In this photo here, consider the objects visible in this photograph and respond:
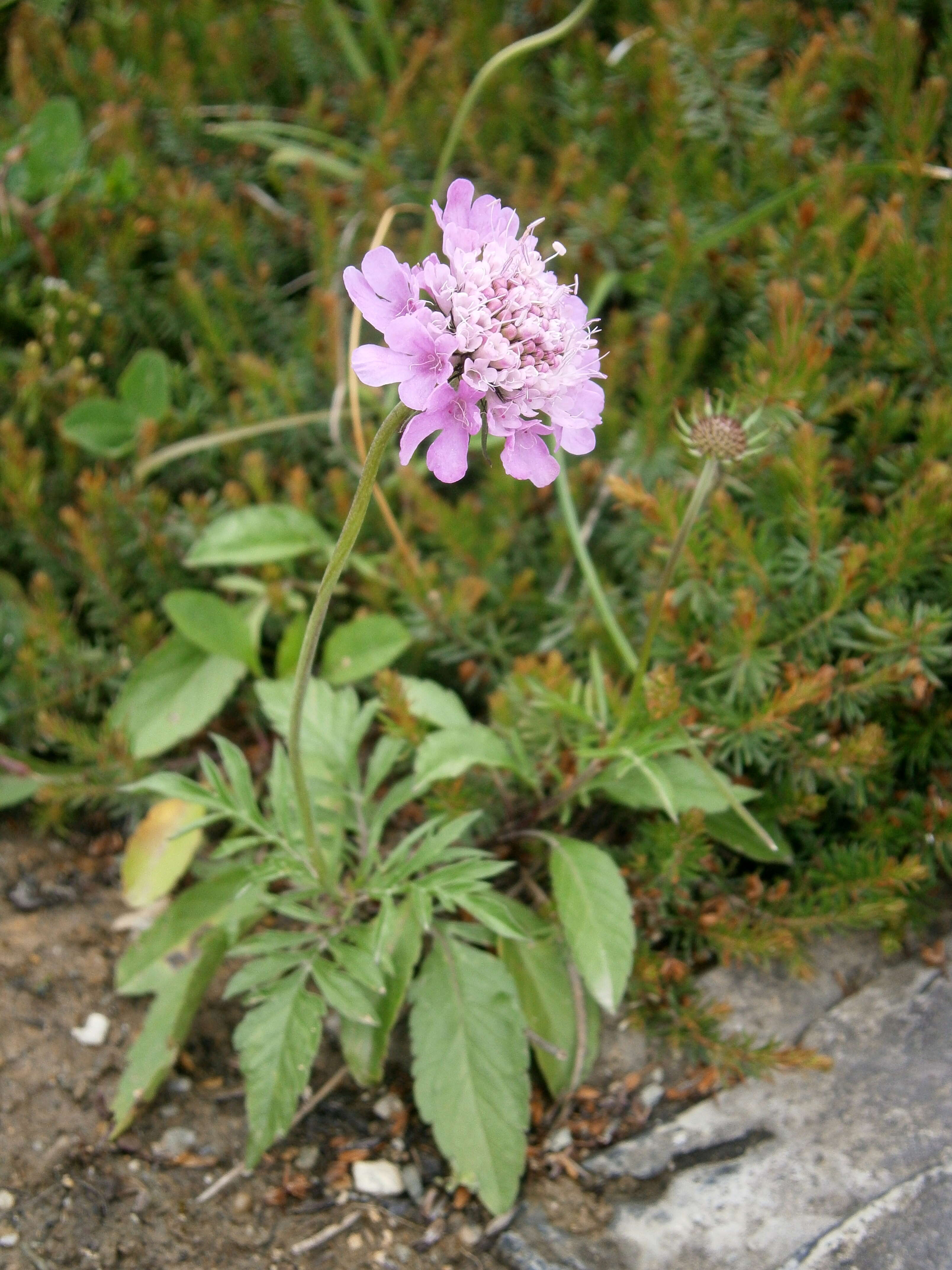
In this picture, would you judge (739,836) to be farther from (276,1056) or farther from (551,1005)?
(276,1056)

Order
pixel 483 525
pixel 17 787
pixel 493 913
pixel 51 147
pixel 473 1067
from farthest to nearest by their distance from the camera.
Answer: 1. pixel 51 147
2. pixel 483 525
3. pixel 17 787
4. pixel 473 1067
5. pixel 493 913

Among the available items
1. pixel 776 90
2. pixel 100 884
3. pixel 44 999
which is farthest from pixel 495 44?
pixel 44 999

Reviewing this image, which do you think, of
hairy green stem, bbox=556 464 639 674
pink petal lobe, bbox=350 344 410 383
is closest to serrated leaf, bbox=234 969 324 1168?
hairy green stem, bbox=556 464 639 674

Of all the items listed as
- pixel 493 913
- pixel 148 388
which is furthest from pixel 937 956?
pixel 148 388

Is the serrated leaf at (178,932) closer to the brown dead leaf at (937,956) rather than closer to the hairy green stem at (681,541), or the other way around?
the hairy green stem at (681,541)

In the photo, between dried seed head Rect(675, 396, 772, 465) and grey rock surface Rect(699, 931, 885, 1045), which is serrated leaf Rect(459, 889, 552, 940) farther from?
dried seed head Rect(675, 396, 772, 465)

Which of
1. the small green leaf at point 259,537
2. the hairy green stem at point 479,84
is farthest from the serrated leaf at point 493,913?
the hairy green stem at point 479,84

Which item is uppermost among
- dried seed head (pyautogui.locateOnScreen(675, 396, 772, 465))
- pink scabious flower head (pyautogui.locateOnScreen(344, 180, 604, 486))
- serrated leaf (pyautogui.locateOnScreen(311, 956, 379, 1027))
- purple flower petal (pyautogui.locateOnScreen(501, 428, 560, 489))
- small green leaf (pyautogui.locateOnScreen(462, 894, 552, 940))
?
pink scabious flower head (pyautogui.locateOnScreen(344, 180, 604, 486))
